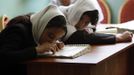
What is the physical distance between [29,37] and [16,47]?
0.12 metres

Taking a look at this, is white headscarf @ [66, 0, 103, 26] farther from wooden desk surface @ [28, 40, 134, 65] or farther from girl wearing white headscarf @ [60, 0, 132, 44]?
wooden desk surface @ [28, 40, 134, 65]

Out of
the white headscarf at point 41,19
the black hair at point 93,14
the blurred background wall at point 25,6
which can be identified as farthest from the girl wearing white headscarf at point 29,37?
the blurred background wall at point 25,6

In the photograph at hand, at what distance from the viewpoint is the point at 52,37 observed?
1.43 meters

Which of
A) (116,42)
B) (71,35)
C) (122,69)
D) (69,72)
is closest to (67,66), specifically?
(69,72)

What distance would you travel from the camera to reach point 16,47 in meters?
1.34

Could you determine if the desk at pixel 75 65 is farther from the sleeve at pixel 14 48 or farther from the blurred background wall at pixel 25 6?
the blurred background wall at pixel 25 6


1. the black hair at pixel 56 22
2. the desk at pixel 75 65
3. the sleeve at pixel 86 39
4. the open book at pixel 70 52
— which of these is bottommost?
the desk at pixel 75 65

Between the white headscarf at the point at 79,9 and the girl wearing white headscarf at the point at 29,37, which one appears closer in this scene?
the girl wearing white headscarf at the point at 29,37

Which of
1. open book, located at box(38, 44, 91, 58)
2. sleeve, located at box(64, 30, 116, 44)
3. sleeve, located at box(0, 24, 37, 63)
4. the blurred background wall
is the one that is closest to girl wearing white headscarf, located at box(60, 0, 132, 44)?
sleeve, located at box(64, 30, 116, 44)

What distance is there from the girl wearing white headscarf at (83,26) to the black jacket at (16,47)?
0.36 meters

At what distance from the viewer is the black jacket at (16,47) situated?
4.25 feet

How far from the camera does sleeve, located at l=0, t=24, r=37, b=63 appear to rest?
4.23 ft

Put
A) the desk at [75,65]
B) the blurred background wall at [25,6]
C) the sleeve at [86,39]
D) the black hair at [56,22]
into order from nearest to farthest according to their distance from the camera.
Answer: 1. the desk at [75,65]
2. the black hair at [56,22]
3. the sleeve at [86,39]
4. the blurred background wall at [25,6]

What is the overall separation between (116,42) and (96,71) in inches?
18.3
